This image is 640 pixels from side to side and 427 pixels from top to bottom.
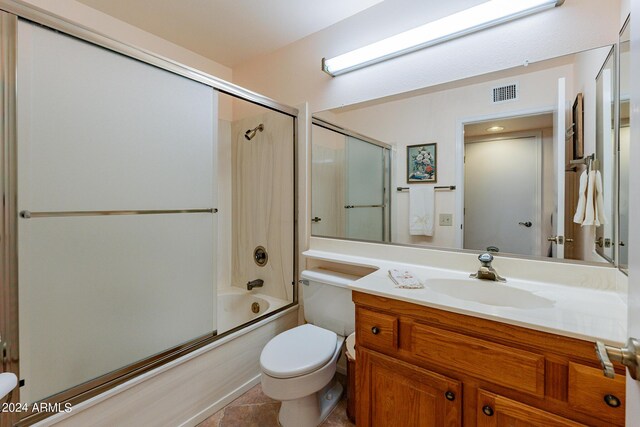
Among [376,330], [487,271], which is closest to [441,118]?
[487,271]

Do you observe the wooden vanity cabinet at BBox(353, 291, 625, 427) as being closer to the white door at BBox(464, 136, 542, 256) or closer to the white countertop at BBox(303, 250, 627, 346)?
the white countertop at BBox(303, 250, 627, 346)

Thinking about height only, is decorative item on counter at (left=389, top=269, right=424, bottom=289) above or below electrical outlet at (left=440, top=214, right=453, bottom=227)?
below

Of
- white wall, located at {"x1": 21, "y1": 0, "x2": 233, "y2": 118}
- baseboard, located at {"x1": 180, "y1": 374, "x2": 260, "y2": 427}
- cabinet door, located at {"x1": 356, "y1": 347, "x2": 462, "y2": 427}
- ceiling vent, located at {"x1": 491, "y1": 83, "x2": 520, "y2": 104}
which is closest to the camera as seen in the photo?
cabinet door, located at {"x1": 356, "y1": 347, "x2": 462, "y2": 427}

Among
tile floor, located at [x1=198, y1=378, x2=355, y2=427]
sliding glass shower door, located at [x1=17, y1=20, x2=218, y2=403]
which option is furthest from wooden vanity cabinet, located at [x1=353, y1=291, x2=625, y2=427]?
sliding glass shower door, located at [x1=17, y1=20, x2=218, y2=403]

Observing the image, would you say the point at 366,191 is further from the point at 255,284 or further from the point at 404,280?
the point at 255,284

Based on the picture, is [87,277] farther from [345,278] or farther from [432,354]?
[432,354]

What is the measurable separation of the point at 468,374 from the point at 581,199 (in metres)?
0.89

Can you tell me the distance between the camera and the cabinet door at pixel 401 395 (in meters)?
1.00

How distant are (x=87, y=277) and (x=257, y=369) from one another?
1.17m

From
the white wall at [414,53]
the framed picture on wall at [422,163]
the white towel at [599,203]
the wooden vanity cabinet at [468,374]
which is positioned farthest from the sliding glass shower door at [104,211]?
the white towel at [599,203]

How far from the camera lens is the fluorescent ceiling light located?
1324mm

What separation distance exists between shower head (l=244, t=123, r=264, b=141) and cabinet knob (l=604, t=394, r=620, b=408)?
7.67 ft

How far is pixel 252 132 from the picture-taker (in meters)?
2.41

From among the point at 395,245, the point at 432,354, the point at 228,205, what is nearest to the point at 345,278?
the point at 395,245
